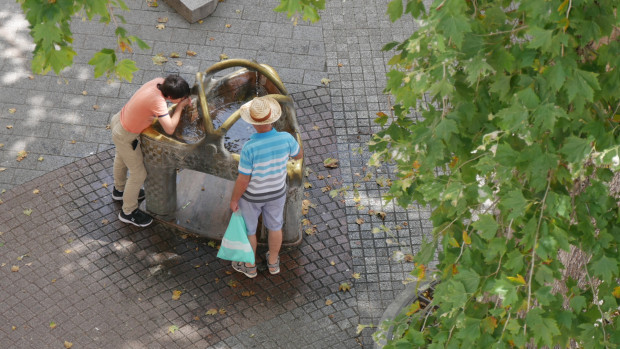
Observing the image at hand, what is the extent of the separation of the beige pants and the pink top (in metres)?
0.11

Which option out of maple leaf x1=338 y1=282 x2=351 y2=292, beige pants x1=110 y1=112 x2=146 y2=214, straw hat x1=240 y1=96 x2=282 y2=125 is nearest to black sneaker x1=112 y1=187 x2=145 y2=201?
beige pants x1=110 y1=112 x2=146 y2=214

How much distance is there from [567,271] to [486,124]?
6.69ft

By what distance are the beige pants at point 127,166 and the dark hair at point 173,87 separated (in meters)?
0.53

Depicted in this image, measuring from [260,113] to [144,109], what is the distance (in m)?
1.16

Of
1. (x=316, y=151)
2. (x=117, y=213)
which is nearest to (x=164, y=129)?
(x=117, y=213)

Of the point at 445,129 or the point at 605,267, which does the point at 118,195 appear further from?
the point at 605,267

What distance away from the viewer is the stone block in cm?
1067

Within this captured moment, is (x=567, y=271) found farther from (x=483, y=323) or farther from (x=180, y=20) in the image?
(x=180, y=20)

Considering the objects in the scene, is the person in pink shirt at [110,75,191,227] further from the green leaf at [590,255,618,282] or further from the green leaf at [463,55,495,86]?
the green leaf at [590,255,618,282]

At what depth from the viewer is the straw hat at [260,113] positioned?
710 centimetres

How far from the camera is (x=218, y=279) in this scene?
26.4 ft

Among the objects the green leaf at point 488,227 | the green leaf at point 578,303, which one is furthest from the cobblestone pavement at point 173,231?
the green leaf at point 578,303

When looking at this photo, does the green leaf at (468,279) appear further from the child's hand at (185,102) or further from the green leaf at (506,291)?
the child's hand at (185,102)

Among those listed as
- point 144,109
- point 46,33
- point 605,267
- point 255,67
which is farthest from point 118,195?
point 605,267
